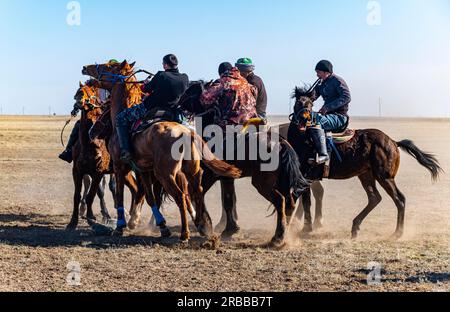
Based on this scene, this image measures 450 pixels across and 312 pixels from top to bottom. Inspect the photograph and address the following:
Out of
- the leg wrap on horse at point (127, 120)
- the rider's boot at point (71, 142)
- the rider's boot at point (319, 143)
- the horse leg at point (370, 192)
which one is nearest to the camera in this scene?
the leg wrap on horse at point (127, 120)

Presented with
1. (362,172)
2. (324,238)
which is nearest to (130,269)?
(324,238)

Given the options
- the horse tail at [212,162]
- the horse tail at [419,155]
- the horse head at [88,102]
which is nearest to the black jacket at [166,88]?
the horse tail at [212,162]

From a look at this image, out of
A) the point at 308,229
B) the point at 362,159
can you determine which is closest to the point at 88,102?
the point at 308,229

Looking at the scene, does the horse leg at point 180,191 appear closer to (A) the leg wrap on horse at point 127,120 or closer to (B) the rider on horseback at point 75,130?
(A) the leg wrap on horse at point 127,120

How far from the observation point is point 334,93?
1025 centimetres

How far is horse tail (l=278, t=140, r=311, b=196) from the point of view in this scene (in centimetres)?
912

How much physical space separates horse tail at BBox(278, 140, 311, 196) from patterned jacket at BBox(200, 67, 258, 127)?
2.38 feet

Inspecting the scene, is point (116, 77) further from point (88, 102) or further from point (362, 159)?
point (362, 159)

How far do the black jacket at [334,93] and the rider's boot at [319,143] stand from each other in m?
0.53

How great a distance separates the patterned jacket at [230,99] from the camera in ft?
30.8

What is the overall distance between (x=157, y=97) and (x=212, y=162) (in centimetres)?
126

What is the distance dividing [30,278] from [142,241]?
2470mm
